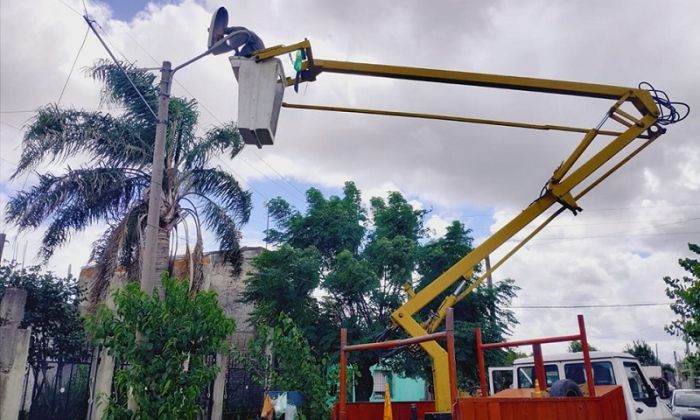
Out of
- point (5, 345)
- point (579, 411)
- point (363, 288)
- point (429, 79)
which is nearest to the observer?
point (579, 411)

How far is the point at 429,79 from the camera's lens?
8633 millimetres

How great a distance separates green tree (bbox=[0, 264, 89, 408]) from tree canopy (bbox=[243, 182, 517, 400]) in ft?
16.8

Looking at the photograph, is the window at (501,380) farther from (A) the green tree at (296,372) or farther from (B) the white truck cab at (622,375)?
(A) the green tree at (296,372)

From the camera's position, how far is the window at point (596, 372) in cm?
955

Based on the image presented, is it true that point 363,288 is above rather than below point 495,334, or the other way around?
above

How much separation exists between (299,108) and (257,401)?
12.5m

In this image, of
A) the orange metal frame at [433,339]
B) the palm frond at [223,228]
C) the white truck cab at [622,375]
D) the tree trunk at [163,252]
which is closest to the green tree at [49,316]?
the tree trunk at [163,252]

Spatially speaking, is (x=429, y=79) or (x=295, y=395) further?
(x=295, y=395)

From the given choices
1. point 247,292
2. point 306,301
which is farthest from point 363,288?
point 247,292

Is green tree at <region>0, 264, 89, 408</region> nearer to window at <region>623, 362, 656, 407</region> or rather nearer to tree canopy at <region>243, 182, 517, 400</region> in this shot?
tree canopy at <region>243, 182, 517, 400</region>

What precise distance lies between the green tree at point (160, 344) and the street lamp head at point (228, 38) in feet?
11.6

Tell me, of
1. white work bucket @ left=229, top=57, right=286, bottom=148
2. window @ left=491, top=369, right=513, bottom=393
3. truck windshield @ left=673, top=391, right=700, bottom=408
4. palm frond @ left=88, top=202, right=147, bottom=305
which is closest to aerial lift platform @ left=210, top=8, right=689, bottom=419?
white work bucket @ left=229, top=57, right=286, bottom=148

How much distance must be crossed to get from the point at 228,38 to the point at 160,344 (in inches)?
174

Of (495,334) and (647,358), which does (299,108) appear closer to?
(495,334)
